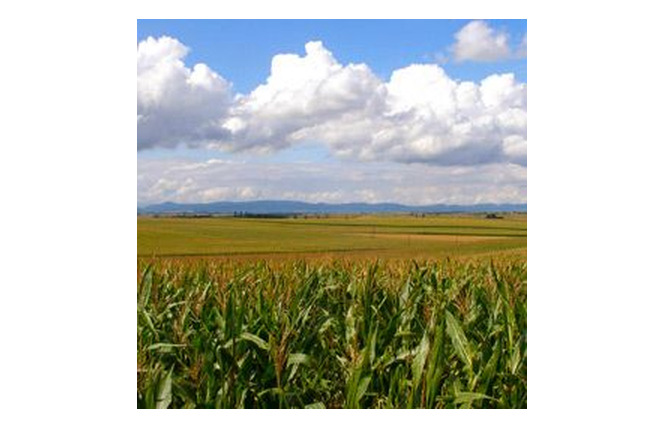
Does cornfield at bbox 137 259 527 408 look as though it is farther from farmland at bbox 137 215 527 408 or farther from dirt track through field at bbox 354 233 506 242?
dirt track through field at bbox 354 233 506 242

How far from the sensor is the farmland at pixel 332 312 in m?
2.46

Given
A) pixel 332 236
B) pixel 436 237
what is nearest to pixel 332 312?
pixel 332 236

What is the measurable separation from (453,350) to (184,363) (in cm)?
93

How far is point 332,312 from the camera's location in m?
2.95

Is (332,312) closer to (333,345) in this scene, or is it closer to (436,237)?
(333,345)

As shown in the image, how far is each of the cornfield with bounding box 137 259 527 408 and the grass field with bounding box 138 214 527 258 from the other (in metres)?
0.16

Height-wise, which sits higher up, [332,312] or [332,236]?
[332,236]

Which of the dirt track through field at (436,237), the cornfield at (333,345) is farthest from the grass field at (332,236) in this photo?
the cornfield at (333,345)

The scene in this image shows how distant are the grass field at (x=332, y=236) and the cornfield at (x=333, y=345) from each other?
159 millimetres

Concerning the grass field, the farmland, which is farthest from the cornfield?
the grass field

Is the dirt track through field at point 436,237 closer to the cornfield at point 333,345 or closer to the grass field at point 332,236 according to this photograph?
the grass field at point 332,236

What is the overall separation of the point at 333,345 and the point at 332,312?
0.27 meters

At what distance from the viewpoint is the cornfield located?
8.02ft
